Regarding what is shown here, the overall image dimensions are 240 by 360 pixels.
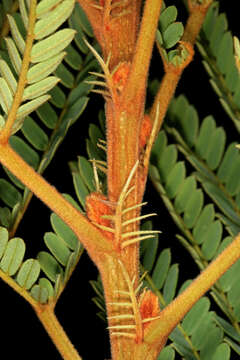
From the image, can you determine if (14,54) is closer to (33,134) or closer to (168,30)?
(168,30)

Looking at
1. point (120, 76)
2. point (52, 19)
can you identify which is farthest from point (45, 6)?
point (120, 76)

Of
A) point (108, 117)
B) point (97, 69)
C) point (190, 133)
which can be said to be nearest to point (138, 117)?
point (108, 117)

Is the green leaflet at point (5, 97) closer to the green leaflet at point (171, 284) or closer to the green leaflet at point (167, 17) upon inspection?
the green leaflet at point (167, 17)

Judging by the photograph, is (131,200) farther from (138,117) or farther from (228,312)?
(228,312)

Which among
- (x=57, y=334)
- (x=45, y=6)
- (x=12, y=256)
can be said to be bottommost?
(x=57, y=334)

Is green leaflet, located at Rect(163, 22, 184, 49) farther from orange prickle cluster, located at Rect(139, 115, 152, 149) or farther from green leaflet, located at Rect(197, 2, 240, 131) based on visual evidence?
green leaflet, located at Rect(197, 2, 240, 131)
